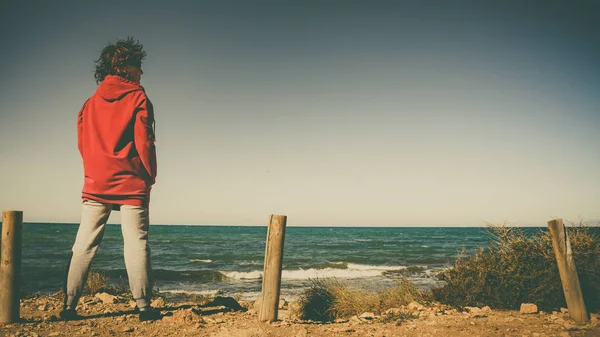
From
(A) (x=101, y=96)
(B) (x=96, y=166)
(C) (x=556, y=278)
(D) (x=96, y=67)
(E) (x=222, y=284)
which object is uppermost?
(D) (x=96, y=67)

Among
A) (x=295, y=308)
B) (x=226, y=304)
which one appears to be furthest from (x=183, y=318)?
(x=295, y=308)

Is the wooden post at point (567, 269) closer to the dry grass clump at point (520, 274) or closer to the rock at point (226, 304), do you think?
the dry grass clump at point (520, 274)

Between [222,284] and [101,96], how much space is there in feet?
31.2

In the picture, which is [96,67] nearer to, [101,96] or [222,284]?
[101,96]

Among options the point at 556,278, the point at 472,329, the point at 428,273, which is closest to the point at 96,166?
the point at 472,329

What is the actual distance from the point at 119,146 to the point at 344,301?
13.6 ft

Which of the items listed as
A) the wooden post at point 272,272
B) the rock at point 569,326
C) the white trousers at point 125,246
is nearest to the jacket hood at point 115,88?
the white trousers at point 125,246

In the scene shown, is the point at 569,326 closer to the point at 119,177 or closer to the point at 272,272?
the point at 272,272

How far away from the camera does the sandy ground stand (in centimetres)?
313

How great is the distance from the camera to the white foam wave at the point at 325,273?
42.9 feet

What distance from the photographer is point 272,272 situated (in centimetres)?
352

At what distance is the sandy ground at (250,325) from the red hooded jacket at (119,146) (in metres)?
1.24

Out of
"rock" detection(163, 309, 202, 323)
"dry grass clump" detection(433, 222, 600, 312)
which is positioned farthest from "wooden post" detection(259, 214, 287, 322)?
"dry grass clump" detection(433, 222, 600, 312)

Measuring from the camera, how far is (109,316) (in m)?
3.69
